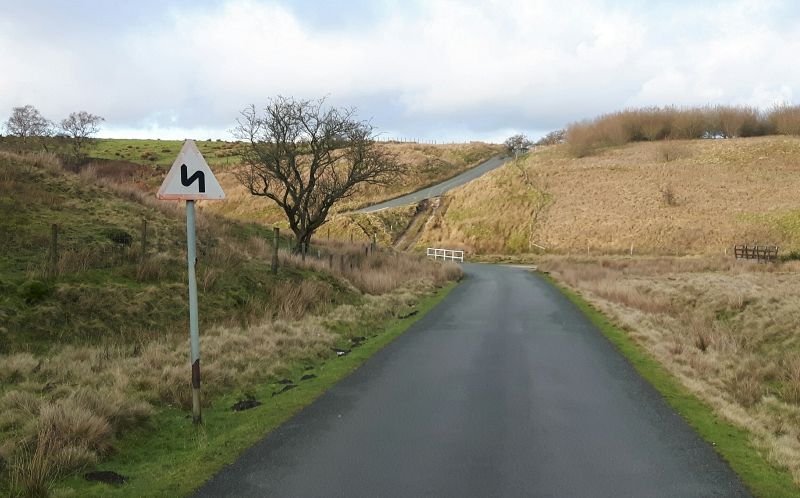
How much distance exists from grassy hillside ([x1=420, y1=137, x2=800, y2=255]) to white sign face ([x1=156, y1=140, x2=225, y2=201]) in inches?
2052

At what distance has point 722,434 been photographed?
23.7 feet

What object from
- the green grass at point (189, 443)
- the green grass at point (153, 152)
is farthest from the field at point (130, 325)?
the green grass at point (153, 152)

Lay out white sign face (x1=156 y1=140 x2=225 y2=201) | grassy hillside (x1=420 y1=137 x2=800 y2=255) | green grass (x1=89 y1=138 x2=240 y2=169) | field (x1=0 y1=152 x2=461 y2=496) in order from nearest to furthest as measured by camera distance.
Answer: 1. field (x1=0 y1=152 x2=461 y2=496)
2. white sign face (x1=156 y1=140 x2=225 y2=201)
3. grassy hillside (x1=420 y1=137 x2=800 y2=255)
4. green grass (x1=89 y1=138 x2=240 y2=169)

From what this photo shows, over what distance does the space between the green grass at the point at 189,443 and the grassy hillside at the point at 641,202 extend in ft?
167

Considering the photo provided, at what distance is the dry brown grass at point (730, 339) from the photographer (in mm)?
8617

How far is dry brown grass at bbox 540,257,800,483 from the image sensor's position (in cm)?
862

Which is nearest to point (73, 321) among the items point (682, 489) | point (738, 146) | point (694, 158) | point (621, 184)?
point (682, 489)

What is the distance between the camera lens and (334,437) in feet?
22.1

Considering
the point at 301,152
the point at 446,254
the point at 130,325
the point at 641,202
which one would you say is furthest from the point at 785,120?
the point at 130,325

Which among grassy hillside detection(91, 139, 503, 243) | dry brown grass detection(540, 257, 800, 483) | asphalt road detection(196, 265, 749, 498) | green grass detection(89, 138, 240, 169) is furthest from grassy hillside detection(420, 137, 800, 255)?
asphalt road detection(196, 265, 749, 498)

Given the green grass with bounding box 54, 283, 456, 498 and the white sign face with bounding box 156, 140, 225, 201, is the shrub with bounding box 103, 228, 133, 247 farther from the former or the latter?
the white sign face with bounding box 156, 140, 225, 201

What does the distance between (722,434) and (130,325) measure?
34.6 feet

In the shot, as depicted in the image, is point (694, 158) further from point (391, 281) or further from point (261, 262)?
point (261, 262)

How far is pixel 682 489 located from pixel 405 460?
2615 millimetres
